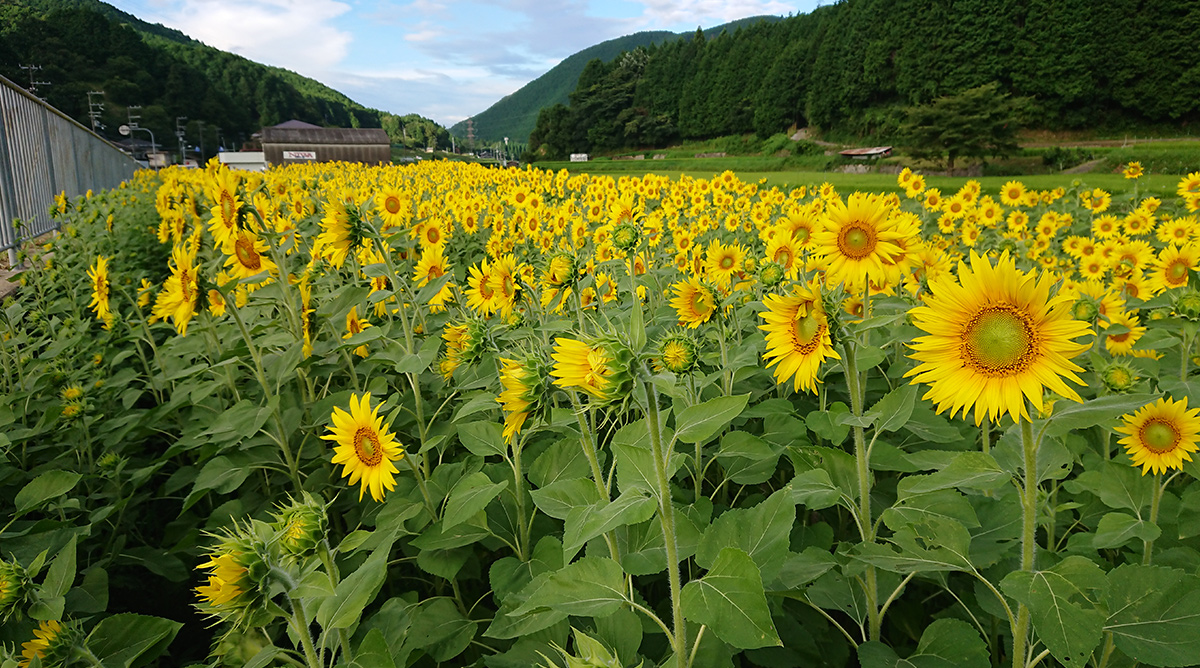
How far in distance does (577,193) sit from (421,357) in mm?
8878

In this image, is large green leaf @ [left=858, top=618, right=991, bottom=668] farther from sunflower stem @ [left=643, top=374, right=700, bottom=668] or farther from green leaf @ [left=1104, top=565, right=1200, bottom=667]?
sunflower stem @ [left=643, top=374, right=700, bottom=668]

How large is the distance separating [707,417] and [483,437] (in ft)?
2.80

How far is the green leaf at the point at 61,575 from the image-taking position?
1.42m

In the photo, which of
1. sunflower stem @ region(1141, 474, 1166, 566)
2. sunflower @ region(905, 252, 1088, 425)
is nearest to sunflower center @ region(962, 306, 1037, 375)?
sunflower @ region(905, 252, 1088, 425)

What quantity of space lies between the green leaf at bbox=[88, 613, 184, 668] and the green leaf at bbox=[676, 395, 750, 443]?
50.5 inches


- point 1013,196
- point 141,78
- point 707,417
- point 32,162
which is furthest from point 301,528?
point 141,78

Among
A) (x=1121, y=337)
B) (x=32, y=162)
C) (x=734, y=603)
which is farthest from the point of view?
(x=32, y=162)

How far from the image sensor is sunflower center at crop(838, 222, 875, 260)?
1.87 m

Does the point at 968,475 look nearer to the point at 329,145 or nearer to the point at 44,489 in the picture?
the point at 44,489

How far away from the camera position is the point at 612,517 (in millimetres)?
1067

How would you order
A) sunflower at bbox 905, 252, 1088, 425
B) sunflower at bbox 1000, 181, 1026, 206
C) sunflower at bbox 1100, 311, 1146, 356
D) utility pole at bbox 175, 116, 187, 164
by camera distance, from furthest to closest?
utility pole at bbox 175, 116, 187, 164
sunflower at bbox 1000, 181, 1026, 206
sunflower at bbox 1100, 311, 1146, 356
sunflower at bbox 905, 252, 1088, 425

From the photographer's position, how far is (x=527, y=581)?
1653 mm

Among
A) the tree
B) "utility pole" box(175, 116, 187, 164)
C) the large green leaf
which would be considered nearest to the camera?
the large green leaf

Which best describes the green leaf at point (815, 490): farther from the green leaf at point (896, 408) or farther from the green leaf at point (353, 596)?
the green leaf at point (353, 596)
